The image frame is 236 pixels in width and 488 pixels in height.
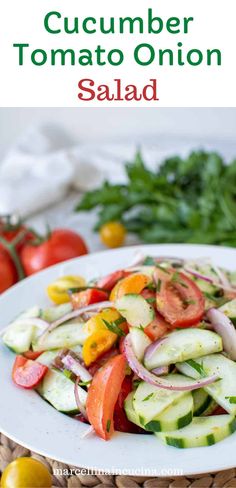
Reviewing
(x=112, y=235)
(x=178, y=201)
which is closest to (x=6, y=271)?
(x=112, y=235)

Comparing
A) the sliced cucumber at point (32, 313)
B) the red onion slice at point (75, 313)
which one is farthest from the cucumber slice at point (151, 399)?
the sliced cucumber at point (32, 313)

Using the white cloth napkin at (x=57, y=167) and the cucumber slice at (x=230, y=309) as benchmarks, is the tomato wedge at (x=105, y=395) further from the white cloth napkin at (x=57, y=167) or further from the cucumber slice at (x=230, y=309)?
the white cloth napkin at (x=57, y=167)

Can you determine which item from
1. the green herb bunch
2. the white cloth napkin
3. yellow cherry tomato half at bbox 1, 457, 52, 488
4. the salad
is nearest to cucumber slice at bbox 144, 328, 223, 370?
the salad

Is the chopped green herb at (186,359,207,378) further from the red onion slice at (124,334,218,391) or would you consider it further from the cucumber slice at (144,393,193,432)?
the cucumber slice at (144,393,193,432)

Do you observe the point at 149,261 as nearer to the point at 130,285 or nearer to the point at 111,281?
the point at 111,281
